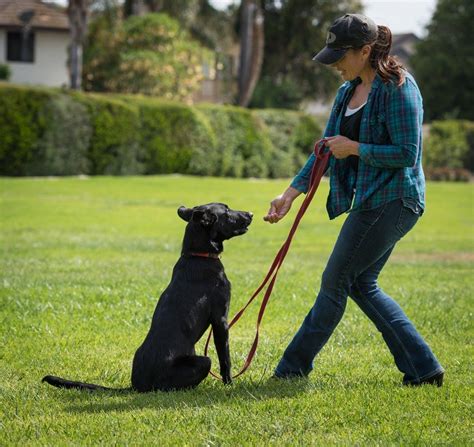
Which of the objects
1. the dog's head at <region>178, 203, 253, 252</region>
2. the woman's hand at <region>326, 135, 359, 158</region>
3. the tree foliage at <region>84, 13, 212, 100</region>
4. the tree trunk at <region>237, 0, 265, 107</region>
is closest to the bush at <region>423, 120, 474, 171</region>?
the tree trunk at <region>237, 0, 265, 107</region>

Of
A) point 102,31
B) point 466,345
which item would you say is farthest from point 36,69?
point 466,345

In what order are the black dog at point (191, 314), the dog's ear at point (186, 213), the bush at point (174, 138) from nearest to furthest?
the black dog at point (191, 314), the dog's ear at point (186, 213), the bush at point (174, 138)

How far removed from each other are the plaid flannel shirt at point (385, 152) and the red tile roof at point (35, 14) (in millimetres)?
40773

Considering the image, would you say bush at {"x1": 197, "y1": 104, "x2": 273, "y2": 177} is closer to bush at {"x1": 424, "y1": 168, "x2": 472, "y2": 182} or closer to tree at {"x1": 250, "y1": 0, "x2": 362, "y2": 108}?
bush at {"x1": 424, "y1": 168, "x2": 472, "y2": 182}

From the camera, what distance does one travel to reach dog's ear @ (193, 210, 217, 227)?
5.59m

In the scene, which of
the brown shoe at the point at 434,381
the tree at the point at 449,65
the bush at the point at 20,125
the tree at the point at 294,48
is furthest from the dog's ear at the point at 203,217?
the tree at the point at 449,65

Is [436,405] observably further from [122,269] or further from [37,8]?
[37,8]

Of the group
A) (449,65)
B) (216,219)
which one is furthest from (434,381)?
(449,65)

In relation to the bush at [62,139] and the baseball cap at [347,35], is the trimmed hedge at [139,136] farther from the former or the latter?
the baseball cap at [347,35]

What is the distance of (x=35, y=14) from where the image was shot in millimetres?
44938

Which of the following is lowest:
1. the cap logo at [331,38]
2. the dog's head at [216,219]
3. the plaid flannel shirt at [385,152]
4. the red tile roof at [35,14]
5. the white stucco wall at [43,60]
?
the dog's head at [216,219]

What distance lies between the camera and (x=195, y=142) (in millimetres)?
30656

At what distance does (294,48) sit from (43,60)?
13.9m

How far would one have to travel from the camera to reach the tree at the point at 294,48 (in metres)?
49.2
